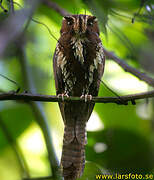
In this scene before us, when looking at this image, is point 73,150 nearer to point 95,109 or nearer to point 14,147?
point 95,109

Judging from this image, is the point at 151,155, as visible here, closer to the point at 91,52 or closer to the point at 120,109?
the point at 120,109

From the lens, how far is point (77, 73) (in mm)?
3494

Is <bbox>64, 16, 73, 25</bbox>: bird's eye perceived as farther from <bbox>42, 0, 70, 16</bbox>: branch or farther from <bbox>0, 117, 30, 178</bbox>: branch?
<bbox>0, 117, 30, 178</bbox>: branch

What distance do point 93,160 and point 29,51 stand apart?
221 centimetres

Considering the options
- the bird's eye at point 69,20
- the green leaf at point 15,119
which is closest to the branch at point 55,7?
the bird's eye at point 69,20

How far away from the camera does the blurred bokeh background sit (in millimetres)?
2598

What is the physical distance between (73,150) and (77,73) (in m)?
0.89

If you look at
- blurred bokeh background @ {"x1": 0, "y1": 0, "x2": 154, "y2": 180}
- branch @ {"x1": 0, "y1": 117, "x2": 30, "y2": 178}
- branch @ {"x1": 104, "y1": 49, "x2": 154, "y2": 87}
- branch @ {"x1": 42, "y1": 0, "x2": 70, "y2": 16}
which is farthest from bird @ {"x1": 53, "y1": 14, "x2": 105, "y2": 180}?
branch @ {"x1": 42, "y1": 0, "x2": 70, "y2": 16}

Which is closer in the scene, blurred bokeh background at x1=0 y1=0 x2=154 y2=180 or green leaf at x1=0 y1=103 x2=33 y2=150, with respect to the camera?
blurred bokeh background at x1=0 y1=0 x2=154 y2=180

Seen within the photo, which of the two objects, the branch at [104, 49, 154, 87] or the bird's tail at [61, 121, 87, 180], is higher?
the branch at [104, 49, 154, 87]

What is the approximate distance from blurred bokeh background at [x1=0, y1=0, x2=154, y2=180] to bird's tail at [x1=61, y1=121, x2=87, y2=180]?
10 centimetres

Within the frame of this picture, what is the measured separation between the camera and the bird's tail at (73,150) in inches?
132

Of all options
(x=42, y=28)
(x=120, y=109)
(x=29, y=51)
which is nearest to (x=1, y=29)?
(x=120, y=109)

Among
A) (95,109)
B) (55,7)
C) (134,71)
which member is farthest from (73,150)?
(55,7)
